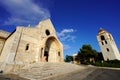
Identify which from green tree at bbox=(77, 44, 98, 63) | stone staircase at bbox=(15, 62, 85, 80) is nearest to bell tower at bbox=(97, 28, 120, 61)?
green tree at bbox=(77, 44, 98, 63)

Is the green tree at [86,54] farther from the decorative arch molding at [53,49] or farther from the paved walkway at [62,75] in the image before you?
the paved walkway at [62,75]

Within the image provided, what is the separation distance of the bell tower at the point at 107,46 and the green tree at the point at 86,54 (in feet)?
13.6

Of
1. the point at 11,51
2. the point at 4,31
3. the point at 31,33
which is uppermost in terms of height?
the point at 4,31

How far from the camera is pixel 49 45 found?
72.5ft

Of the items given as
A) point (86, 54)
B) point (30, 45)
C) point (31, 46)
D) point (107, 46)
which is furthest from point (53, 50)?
point (107, 46)

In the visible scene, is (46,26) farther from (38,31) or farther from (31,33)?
(31,33)

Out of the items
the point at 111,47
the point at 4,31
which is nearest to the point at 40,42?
the point at 4,31

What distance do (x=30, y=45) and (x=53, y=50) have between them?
6303 mm

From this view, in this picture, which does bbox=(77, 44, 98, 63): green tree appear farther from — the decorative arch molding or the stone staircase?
the stone staircase

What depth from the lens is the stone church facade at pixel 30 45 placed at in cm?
1546

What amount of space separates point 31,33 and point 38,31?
5.90 ft

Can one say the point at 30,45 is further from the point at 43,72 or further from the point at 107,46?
the point at 107,46

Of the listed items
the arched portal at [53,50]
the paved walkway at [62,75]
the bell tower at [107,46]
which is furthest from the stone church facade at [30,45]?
the bell tower at [107,46]

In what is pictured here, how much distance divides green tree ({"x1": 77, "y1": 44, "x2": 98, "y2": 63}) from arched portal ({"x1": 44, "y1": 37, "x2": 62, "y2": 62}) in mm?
21345
